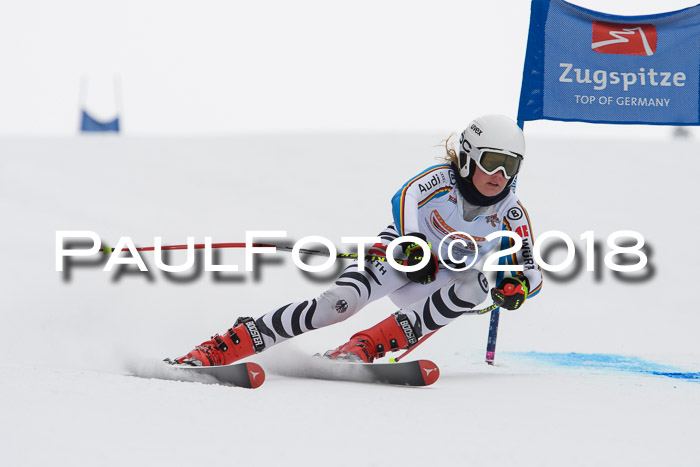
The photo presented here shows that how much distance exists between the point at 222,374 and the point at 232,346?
1.50ft

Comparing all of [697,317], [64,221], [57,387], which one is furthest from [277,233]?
[57,387]

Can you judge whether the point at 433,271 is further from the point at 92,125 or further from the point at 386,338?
the point at 92,125

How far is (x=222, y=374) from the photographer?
3.83m

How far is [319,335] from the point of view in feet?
22.9

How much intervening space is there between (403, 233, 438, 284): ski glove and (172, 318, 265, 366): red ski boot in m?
0.92

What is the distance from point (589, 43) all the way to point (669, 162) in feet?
31.7

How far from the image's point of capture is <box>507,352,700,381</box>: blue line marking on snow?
5.34 metres

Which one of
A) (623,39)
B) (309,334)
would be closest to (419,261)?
(309,334)

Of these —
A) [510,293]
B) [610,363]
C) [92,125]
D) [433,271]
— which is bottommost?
A: [610,363]

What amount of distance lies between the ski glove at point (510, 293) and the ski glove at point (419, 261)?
0.39 metres

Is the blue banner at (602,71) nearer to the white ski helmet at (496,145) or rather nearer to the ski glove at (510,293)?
the white ski helmet at (496,145)

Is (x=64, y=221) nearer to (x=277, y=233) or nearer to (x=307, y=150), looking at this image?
(x=277, y=233)

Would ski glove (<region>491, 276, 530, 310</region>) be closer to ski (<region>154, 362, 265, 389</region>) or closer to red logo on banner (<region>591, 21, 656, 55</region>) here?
ski (<region>154, 362, 265, 389</region>)

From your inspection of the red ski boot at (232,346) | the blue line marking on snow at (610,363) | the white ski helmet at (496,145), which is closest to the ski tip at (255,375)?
the red ski boot at (232,346)
